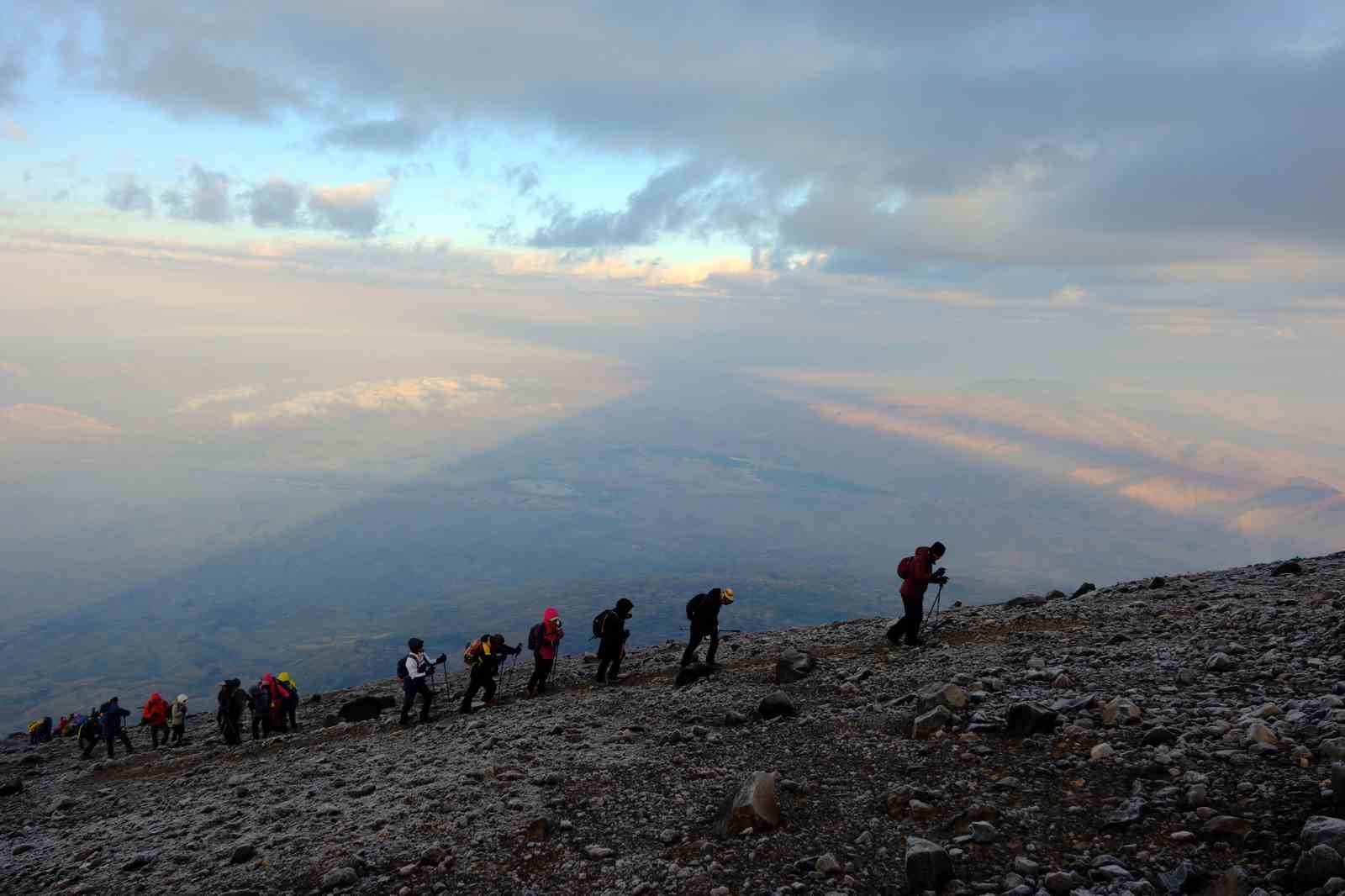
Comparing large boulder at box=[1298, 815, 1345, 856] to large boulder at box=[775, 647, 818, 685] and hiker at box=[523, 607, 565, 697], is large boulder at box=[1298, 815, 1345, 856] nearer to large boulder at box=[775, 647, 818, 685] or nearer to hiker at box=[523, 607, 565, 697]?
large boulder at box=[775, 647, 818, 685]

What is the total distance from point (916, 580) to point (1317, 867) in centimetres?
1270

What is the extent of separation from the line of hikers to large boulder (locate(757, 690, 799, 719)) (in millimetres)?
3912

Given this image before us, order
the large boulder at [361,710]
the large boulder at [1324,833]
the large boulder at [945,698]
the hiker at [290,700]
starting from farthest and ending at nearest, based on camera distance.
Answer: the hiker at [290,700], the large boulder at [361,710], the large boulder at [945,698], the large boulder at [1324,833]

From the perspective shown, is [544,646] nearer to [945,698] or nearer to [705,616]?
[705,616]

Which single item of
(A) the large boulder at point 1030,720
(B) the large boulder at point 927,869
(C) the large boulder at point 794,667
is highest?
(A) the large boulder at point 1030,720

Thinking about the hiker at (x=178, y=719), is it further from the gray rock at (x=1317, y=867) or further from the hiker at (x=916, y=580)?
the gray rock at (x=1317, y=867)

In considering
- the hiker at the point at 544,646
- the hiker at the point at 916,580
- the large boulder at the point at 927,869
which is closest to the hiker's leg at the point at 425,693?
the hiker at the point at 544,646

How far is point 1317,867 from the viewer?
6703 millimetres

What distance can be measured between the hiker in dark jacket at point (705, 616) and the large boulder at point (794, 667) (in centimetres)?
227

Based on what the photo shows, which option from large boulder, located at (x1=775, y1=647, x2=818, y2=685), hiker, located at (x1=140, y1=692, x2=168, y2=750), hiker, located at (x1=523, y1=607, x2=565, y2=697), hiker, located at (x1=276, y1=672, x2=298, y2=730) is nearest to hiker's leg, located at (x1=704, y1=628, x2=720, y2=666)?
large boulder, located at (x1=775, y1=647, x2=818, y2=685)

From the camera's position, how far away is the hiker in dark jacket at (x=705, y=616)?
67.4ft

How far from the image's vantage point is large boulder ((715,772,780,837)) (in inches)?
397

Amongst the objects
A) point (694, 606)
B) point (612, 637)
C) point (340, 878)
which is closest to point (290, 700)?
point (612, 637)

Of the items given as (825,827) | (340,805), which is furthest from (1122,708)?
(340,805)
